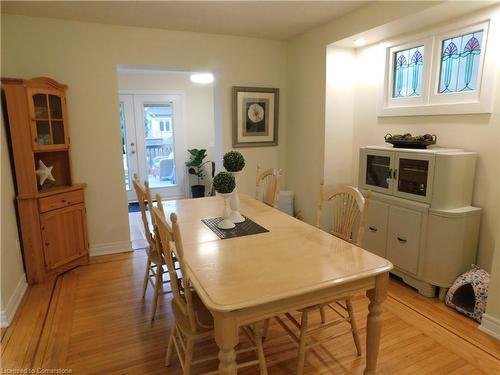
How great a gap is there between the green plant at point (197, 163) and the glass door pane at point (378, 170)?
3581 millimetres

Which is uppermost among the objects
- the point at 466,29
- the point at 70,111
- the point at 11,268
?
the point at 466,29

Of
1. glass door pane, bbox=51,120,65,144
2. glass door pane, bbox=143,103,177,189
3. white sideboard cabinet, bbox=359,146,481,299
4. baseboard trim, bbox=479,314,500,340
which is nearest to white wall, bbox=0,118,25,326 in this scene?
glass door pane, bbox=51,120,65,144

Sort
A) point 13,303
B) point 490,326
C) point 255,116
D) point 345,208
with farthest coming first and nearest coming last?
point 255,116 → point 13,303 → point 490,326 → point 345,208

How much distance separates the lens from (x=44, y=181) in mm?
3191

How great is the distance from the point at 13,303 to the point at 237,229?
190 cm

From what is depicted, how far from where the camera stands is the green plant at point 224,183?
2008mm

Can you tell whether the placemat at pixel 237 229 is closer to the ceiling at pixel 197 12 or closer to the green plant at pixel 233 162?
the green plant at pixel 233 162

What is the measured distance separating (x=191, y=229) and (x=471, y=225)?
2147 mm

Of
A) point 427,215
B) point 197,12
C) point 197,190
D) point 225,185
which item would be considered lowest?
point 197,190

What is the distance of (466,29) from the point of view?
259 centimetres

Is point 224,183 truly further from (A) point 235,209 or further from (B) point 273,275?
(B) point 273,275

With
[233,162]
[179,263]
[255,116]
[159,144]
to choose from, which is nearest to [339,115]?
[255,116]

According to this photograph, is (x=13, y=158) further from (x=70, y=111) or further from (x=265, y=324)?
(x=265, y=324)

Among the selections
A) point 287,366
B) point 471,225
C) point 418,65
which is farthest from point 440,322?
point 418,65
